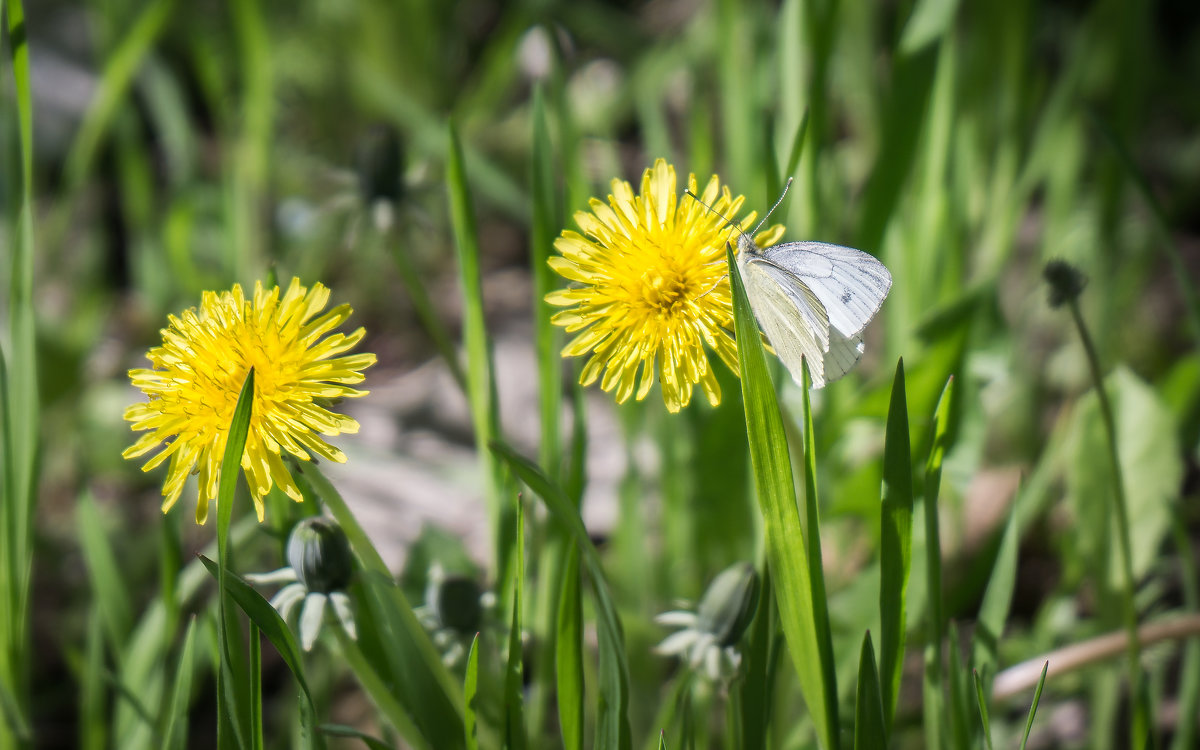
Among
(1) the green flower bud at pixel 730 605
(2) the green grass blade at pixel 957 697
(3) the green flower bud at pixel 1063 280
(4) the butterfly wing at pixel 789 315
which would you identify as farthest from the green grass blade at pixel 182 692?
(3) the green flower bud at pixel 1063 280

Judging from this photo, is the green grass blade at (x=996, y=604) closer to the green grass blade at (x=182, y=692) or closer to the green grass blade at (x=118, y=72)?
the green grass blade at (x=182, y=692)

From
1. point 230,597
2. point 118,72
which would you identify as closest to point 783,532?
point 230,597

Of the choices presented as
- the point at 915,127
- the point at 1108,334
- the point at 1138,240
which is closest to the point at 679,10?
the point at 1138,240

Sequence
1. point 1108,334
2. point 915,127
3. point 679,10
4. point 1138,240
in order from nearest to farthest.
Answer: point 915,127
point 1108,334
point 1138,240
point 679,10

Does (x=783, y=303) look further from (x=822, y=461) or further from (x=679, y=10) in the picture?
(x=679, y=10)

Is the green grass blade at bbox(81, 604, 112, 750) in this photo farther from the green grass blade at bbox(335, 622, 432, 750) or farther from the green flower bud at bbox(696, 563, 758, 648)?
the green flower bud at bbox(696, 563, 758, 648)

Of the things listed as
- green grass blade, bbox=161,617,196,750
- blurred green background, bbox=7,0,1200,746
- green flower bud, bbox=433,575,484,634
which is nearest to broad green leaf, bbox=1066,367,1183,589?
blurred green background, bbox=7,0,1200,746
